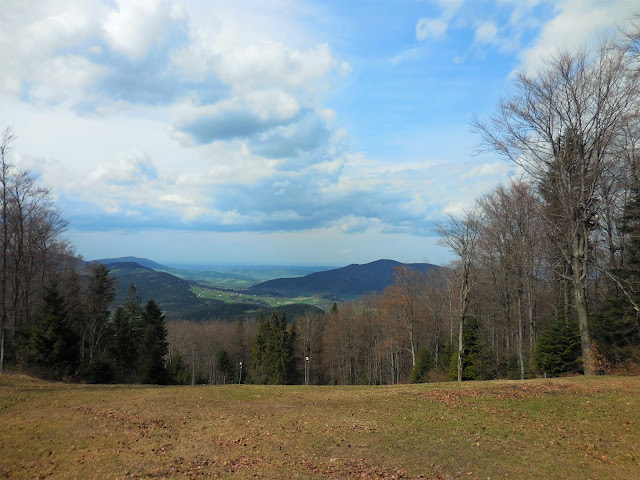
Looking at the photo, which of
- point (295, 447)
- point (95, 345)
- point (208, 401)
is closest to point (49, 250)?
point (95, 345)

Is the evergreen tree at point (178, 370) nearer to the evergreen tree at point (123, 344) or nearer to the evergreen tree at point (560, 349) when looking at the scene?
the evergreen tree at point (123, 344)

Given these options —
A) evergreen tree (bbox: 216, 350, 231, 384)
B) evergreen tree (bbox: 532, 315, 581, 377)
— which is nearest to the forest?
evergreen tree (bbox: 532, 315, 581, 377)

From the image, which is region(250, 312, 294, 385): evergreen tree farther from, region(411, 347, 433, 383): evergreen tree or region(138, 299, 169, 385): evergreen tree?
region(411, 347, 433, 383): evergreen tree

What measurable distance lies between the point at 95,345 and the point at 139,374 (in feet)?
24.6

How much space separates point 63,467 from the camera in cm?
818

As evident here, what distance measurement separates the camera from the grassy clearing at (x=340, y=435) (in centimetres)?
778

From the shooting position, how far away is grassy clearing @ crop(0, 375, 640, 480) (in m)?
7.78

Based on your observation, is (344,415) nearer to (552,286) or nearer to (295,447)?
(295,447)

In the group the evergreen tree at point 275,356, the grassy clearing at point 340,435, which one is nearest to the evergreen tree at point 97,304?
the evergreen tree at point 275,356

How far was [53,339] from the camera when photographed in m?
25.8

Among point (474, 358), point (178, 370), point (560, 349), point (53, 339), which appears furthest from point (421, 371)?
point (178, 370)

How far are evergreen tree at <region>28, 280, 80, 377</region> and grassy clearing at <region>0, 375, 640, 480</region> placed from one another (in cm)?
1159

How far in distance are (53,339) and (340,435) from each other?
83.9ft

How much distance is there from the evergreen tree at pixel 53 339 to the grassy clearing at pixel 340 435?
11.6 meters
